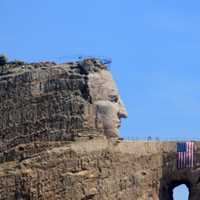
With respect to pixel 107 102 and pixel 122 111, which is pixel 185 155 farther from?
pixel 107 102

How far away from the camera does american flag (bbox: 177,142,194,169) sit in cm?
8569

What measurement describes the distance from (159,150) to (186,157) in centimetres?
142

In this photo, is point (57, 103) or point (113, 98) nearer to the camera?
point (113, 98)

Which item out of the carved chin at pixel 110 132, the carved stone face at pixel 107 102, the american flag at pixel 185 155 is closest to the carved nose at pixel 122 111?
the carved stone face at pixel 107 102

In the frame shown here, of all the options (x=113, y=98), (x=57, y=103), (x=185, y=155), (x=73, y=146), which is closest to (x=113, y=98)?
(x=113, y=98)

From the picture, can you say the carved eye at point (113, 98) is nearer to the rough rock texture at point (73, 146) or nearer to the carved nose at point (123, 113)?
the rough rock texture at point (73, 146)

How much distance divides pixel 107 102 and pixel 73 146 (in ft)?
9.94

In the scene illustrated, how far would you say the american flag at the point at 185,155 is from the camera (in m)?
85.7

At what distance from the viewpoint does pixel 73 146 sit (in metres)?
85.2

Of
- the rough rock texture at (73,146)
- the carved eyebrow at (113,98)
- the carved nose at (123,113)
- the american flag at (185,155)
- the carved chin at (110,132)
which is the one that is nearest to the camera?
the rough rock texture at (73,146)

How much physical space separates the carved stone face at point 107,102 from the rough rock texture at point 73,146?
0.16ft

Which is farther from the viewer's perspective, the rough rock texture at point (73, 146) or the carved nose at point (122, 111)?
the carved nose at point (122, 111)

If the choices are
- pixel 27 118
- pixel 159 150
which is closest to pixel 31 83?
pixel 27 118

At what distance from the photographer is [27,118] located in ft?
290
